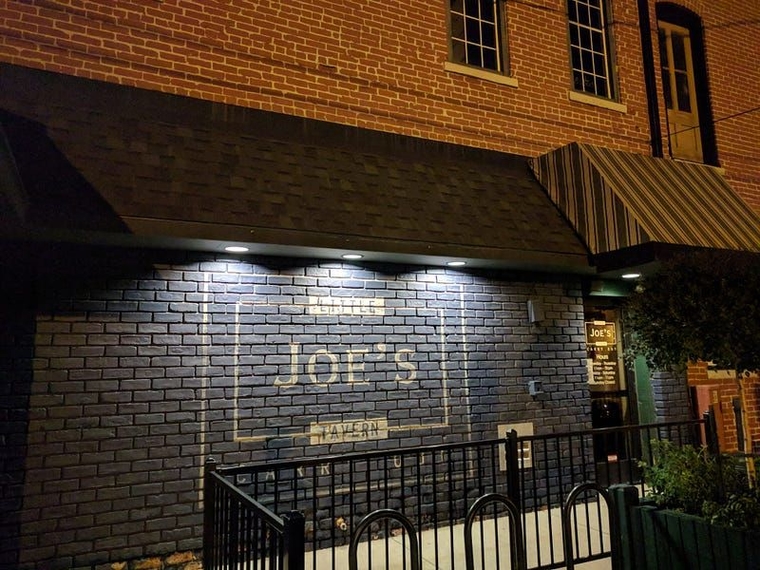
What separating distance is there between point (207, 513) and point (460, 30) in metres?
6.96

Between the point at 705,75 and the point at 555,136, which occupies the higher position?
the point at 705,75

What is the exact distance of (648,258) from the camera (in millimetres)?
6410

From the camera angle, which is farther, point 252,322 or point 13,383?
point 252,322

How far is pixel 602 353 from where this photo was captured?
8297mm

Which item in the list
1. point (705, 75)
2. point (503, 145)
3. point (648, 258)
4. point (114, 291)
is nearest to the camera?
point (114, 291)

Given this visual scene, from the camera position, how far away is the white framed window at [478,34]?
317 inches

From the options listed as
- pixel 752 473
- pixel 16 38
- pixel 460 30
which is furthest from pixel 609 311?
pixel 16 38

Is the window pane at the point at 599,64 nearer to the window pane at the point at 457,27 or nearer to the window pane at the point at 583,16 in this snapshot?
the window pane at the point at 583,16

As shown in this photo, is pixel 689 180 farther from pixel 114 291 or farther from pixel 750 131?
pixel 114 291

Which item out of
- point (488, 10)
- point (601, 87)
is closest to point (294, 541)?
point (488, 10)

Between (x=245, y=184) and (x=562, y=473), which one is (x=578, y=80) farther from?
(x=245, y=184)

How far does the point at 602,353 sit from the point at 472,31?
16.1 ft

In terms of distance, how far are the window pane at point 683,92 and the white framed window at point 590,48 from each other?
1.82 metres

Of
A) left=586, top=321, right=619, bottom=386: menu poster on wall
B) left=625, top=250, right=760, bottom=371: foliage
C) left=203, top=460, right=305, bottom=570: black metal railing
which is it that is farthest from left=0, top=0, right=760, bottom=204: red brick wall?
left=203, top=460, right=305, bottom=570: black metal railing
